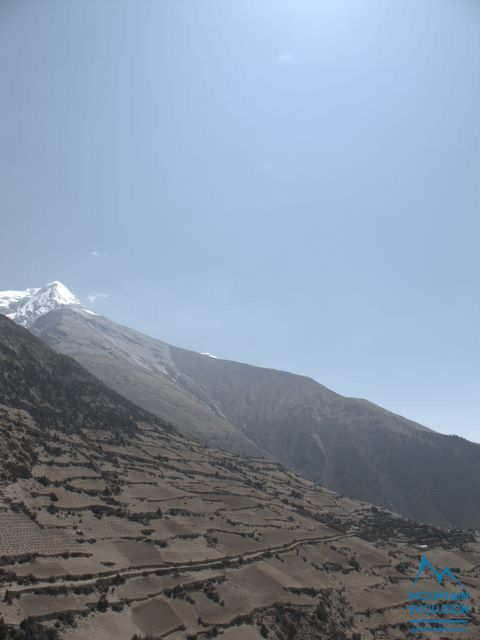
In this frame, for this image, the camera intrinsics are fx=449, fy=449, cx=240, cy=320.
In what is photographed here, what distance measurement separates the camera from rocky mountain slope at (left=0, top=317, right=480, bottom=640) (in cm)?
3753

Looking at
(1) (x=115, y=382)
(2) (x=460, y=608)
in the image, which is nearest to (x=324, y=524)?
(2) (x=460, y=608)

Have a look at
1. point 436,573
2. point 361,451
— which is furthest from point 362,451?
point 436,573

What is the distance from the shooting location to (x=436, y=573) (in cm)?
7238

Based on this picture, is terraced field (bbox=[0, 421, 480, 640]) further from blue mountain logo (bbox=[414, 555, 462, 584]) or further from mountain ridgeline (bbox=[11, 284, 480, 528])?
mountain ridgeline (bbox=[11, 284, 480, 528])

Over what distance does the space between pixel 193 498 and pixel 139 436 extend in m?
31.4

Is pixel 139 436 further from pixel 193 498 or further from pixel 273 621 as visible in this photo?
pixel 273 621

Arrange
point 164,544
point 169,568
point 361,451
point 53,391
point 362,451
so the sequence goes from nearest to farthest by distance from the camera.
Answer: point 169,568
point 164,544
point 53,391
point 361,451
point 362,451

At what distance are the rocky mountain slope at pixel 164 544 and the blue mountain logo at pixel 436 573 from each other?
4.24ft

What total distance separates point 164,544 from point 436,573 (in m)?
46.7

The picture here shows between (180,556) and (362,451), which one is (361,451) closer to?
(362,451)

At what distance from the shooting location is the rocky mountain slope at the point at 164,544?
123 feet

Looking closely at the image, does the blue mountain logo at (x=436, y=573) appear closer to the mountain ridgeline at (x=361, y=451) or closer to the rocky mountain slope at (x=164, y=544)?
the rocky mountain slope at (x=164, y=544)

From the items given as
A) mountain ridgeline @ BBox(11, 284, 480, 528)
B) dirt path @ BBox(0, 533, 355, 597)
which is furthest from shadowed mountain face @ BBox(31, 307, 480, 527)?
dirt path @ BBox(0, 533, 355, 597)

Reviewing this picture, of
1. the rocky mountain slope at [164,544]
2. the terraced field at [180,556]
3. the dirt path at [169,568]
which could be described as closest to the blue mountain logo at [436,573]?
the rocky mountain slope at [164,544]
